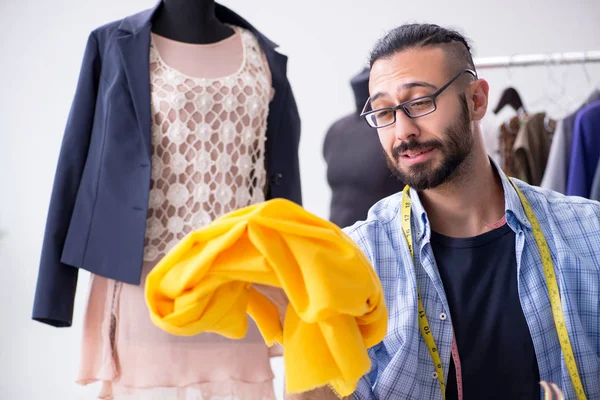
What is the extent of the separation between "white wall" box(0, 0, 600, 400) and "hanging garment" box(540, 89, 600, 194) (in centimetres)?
93

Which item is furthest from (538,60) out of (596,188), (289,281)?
(289,281)

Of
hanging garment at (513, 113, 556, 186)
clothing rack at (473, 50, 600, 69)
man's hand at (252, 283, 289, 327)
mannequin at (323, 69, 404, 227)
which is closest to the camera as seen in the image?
man's hand at (252, 283, 289, 327)

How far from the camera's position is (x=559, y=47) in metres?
3.77

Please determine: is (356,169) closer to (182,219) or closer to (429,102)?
(182,219)

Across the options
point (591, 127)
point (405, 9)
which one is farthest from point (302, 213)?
point (405, 9)

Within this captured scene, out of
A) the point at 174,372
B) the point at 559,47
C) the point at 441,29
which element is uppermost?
the point at 559,47

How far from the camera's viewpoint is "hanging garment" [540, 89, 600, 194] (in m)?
2.83

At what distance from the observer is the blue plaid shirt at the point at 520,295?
148 centimetres

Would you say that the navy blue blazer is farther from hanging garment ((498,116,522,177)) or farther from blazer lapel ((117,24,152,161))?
hanging garment ((498,116,522,177))

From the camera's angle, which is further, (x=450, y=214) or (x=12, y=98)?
(x=12, y=98)

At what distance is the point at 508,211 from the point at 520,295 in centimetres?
18

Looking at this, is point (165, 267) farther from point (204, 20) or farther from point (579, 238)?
point (204, 20)

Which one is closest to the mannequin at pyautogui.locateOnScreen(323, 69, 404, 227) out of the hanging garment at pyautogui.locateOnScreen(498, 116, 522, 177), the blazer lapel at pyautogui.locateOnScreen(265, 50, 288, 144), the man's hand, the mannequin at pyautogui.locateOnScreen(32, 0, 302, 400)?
the blazer lapel at pyautogui.locateOnScreen(265, 50, 288, 144)

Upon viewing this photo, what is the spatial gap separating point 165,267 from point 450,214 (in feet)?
2.49
